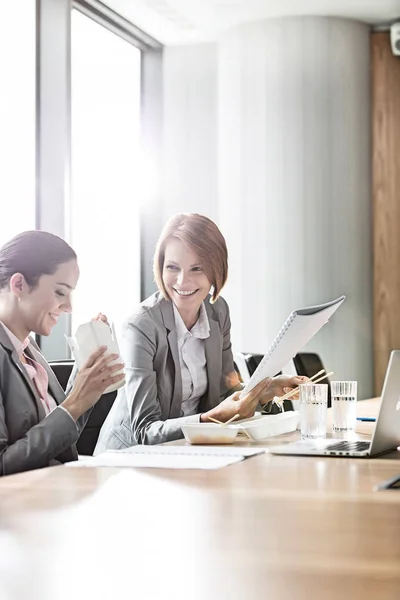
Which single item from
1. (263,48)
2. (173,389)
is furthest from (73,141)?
(173,389)

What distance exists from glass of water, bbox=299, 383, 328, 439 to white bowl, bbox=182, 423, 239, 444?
0.68ft

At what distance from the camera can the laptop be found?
1.91 m

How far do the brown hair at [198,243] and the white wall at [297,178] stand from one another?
3.35 m

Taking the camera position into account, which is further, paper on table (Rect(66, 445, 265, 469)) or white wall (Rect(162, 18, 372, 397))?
white wall (Rect(162, 18, 372, 397))

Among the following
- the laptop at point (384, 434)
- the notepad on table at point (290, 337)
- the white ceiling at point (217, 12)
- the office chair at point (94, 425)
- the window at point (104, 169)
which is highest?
the white ceiling at point (217, 12)

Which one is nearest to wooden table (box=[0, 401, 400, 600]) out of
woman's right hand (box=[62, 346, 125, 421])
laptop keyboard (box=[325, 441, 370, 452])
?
laptop keyboard (box=[325, 441, 370, 452])

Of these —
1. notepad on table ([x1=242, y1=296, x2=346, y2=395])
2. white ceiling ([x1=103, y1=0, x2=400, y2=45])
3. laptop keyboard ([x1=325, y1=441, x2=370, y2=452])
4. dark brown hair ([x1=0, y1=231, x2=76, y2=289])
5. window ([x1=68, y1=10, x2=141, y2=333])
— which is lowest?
laptop keyboard ([x1=325, y1=441, x2=370, y2=452])

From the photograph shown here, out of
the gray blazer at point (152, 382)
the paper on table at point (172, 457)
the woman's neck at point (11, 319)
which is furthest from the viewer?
the gray blazer at point (152, 382)

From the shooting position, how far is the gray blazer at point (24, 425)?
1.98 m

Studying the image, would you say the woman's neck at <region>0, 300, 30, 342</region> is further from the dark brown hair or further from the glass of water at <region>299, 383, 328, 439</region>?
the glass of water at <region>299, 383, 328, 439</region>

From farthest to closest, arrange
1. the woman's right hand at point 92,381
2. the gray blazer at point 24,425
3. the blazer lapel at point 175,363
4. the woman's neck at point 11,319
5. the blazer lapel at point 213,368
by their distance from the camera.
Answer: the blazer lapel at point 213,368, the blazer lapel at point 175,363, the woman's neck at point 11,319, the woman's right hand at point 92,381, the gray blazer at point 24,425

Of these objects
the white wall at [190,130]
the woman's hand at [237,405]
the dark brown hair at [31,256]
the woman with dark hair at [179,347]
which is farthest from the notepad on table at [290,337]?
the white wall at [190,130]

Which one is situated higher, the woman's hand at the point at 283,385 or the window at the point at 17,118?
the window at the point at 17,118

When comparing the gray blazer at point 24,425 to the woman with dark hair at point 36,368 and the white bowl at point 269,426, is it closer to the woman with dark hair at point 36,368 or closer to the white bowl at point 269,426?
the woman with dark hair at point 36,368
